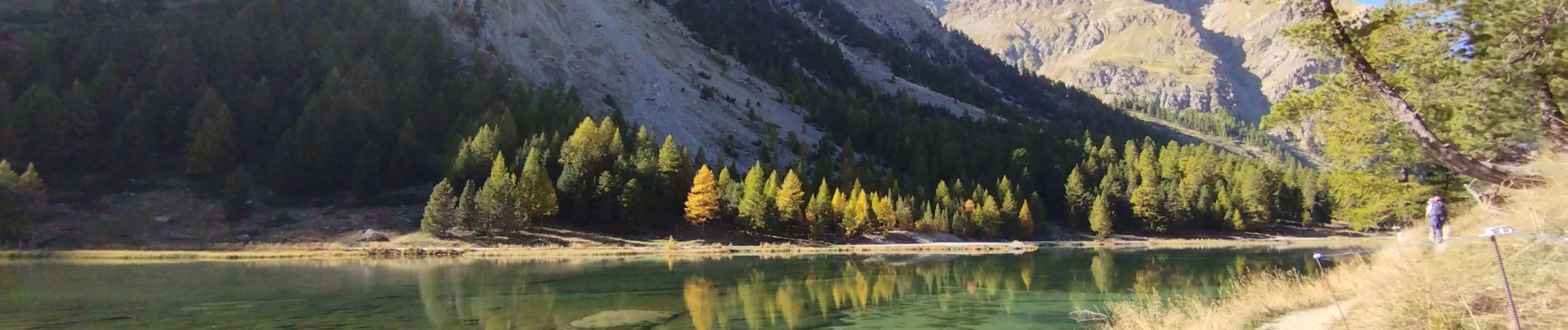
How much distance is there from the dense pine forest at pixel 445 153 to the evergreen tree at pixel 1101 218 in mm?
321

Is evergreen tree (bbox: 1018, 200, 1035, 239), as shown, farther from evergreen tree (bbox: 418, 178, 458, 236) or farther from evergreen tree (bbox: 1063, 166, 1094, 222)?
evergreen tree (bbox: 418, 178, 458, 236)

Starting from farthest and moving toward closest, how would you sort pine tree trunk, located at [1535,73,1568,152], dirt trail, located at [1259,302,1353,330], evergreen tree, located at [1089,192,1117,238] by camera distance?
evergreen tree, located at [1089,192,1117,238]
pine tree trunk, located at [1535,73,1568,152]
dirt trail, located at [1259,302,1353,330]

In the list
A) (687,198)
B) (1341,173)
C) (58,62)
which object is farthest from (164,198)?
(1341,173)

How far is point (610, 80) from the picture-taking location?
128m

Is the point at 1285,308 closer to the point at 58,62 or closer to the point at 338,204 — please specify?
the point at 338,204

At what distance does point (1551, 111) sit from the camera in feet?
53.3

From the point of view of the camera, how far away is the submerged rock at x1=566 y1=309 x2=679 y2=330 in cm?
2577

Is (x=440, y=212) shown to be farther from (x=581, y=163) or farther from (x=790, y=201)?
(x=790, y=201)

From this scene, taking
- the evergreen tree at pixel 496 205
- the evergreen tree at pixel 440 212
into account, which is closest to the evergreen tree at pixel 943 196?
the evergreen tree at pixel 496 205

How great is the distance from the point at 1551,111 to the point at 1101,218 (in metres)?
90.6

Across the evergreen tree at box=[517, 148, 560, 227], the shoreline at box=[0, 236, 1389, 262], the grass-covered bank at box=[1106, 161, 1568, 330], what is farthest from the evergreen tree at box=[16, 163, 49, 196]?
the grass-covered bank at box=[1106, 161, 1568, 330]

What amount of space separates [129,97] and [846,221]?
74749 millimetres

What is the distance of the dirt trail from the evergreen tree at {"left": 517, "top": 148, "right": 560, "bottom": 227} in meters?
62.5

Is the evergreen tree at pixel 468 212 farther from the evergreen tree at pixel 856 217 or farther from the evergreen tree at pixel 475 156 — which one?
the evergreen tree at pixel 856 217
